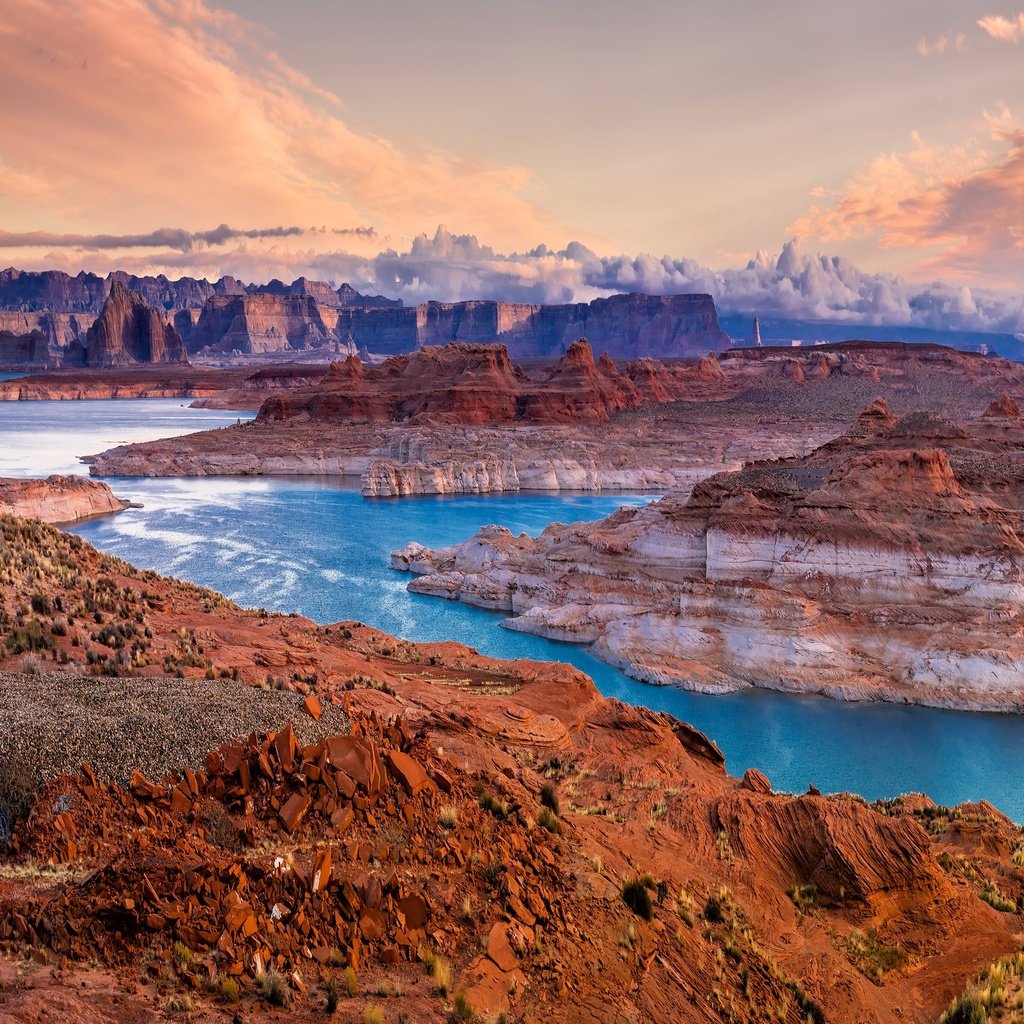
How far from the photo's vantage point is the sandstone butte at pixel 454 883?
6.89 metres

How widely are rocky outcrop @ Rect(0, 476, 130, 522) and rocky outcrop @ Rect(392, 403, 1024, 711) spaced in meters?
37.0

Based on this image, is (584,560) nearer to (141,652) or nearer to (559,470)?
(141,652)

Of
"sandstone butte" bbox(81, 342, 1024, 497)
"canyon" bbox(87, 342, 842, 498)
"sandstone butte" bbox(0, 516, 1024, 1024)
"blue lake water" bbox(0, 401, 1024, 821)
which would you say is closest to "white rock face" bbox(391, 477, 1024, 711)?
"blue lake water" bbox(0, 401, 1024, 821)

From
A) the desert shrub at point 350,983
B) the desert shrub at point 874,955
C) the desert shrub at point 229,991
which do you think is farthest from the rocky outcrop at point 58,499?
the desert shrub at point 874,955

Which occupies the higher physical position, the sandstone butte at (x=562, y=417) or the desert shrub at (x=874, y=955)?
the sandstone butte at (x=562, y=417)

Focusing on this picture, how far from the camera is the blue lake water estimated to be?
2350 centimetres

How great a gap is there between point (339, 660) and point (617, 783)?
21.7 feet

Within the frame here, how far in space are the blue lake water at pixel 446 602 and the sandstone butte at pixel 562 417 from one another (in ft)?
14.7

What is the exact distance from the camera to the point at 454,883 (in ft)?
28.0

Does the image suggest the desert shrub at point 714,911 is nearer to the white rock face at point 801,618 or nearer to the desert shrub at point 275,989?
the desert shrub at point 275,989

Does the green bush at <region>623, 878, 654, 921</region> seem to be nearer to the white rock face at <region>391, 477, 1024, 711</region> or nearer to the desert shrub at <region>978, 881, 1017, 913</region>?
the desert shrub at <region>978, 881, 1017, 913</region>

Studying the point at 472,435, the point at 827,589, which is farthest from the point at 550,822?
the point at 472,435

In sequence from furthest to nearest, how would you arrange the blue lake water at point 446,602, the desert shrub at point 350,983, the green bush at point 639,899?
the blue lake water at point 446,602 → the green bush at point 639,899 → the desert shrub at point 350,983

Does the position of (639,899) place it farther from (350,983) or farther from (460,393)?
(460,393)
